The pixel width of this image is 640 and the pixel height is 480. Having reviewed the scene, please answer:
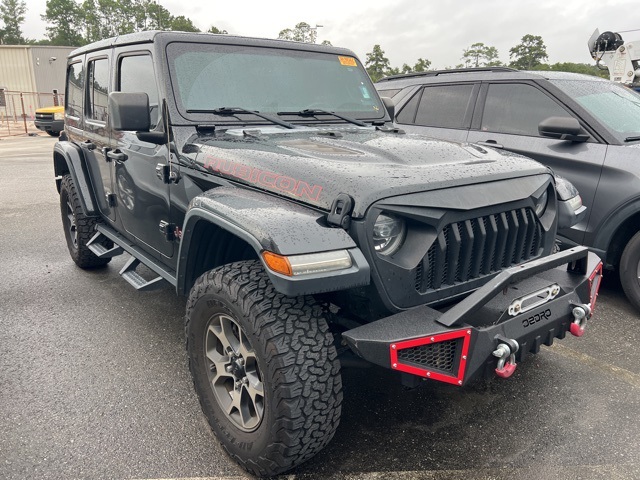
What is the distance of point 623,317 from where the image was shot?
12.9ft

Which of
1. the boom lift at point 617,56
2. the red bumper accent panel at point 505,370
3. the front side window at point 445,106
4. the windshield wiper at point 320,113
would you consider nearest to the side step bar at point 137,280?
the windshield wiper at point 320,113

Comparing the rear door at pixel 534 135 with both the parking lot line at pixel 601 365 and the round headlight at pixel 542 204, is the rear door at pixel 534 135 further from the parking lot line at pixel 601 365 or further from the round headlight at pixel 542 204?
the round headlight at pixel 542 204

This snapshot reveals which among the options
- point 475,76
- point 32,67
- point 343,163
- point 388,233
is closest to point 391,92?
point 475,76

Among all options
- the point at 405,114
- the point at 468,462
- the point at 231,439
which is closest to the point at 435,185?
the point at 468,462

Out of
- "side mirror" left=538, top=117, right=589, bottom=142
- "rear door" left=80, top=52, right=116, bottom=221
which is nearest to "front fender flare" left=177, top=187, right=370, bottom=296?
"rear door" left=80, top=52, right=116, bottom=221

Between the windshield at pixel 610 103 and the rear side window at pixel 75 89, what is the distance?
4229mm

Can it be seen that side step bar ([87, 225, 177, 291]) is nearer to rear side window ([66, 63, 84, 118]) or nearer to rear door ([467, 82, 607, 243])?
rear side window ([66, 63, 84, 118])

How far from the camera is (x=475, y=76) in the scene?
527 cm

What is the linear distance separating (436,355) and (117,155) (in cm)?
271

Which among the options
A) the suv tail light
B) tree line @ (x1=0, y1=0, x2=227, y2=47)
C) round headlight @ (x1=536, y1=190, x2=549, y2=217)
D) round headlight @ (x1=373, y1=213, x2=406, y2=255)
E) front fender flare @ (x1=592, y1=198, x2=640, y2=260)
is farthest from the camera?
tree line @ (x1=0, y1=0, x2=227, y2=47)

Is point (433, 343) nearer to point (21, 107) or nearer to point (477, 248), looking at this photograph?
point (477, 248)

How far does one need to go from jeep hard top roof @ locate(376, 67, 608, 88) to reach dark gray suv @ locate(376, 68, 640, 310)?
1 centimetres

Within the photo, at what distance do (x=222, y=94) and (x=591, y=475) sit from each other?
2776 mm

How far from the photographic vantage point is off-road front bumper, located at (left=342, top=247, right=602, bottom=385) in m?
1.94
